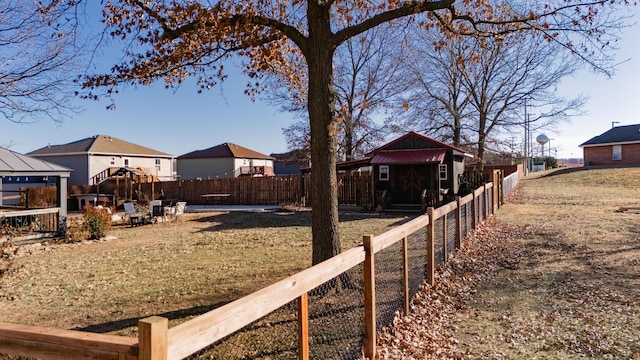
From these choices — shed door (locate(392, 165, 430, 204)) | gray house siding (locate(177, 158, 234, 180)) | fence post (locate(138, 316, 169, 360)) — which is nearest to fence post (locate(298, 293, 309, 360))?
fence post (locate(138, 316, 169, 360))

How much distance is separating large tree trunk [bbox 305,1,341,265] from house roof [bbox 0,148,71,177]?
1140 centimetres

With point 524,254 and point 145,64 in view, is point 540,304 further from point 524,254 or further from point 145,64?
point 145,64

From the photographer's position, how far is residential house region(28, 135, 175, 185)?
35594 millimetres

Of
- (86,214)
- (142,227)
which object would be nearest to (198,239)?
(86,214)

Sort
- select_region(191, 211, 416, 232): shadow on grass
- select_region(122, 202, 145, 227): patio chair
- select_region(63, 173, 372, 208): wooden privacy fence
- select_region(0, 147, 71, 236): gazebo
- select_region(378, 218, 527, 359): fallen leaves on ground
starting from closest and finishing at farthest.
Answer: select_region(378, 218, 527, 359): fallen leaves on ground < select_region(0, 147, 71, 236): gazebo < select_region(191, 211, 416, 232): shadow on grass < select_region(122, 202, 145, 227): patio chair < select_region(63, 173, 372, 208): wooden privacy fence

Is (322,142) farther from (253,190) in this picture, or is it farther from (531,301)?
(253,190)

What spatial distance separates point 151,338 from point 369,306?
2.63 metres

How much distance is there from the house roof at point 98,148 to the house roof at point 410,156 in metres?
26.7

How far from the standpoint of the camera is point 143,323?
1.62 meters

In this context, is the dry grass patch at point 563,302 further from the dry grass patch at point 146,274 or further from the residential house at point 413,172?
the residential house at point 413,172

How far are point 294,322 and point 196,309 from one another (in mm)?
1712

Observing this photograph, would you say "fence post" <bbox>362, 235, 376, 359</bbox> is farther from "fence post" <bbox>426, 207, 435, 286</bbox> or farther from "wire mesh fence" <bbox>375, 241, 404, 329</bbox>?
"fence post" <bbox>426, 207, 435, 286</bbox>

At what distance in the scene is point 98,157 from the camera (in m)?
36.3


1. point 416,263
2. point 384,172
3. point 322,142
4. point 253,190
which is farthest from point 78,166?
point 416,263
